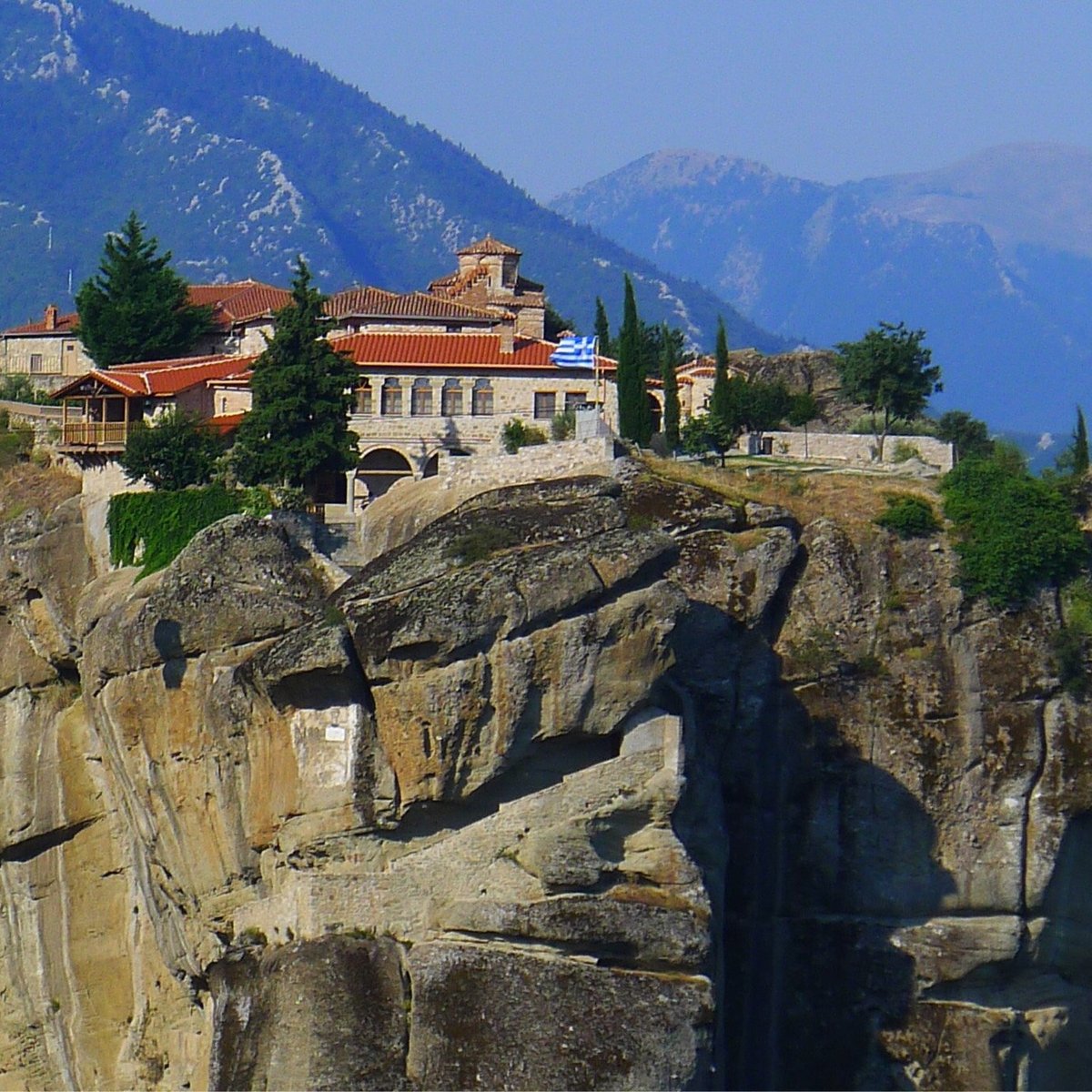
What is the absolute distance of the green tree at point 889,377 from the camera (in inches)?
2566

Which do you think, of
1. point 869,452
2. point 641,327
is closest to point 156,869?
point 869,452

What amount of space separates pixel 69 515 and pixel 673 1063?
21390 millimetres

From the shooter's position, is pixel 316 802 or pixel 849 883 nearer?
pixel 316 802

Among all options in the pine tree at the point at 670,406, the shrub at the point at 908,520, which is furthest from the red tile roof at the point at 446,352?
the shrub at the point at 908,520

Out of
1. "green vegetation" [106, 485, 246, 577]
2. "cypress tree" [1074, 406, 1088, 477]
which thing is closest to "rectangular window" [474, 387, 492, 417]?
"green vegetation" [106, 485, 246, 577]

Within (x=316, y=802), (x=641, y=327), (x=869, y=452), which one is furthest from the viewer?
(x=641, y=327)

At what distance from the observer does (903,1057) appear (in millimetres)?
48500

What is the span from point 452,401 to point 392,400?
150 centimetres

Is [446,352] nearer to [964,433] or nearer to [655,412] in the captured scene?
[655,412]

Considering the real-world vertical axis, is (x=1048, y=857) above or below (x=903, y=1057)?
above

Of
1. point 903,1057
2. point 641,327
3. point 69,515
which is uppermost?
point 641,327

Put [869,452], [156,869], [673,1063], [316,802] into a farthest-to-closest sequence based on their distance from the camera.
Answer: [869,452], [156,869], [316,802], [673,1063]

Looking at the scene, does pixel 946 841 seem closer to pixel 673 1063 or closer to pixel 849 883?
pixel 849 883

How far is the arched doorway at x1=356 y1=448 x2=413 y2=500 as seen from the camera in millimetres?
59125
